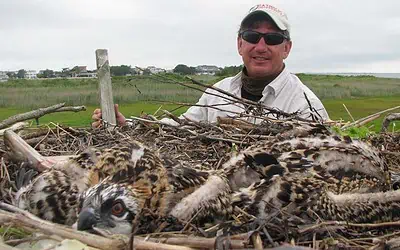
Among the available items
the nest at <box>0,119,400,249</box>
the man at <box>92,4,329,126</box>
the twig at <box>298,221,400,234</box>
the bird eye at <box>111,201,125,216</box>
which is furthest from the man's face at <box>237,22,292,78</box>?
the bird eye at <box>111,201,125,216</box>

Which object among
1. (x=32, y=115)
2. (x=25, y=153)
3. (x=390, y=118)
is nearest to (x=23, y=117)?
(x=32, y=115)

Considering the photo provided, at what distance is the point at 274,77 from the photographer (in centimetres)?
665

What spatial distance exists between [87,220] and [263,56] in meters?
4.50

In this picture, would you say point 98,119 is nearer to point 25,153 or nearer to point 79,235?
point 25,153

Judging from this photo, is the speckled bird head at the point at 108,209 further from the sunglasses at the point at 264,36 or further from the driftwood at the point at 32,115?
the sunglasses at the point at 264,36

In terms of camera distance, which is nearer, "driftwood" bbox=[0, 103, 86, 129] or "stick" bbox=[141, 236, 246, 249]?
"stick" bbox=[141, 236, 246, 249]

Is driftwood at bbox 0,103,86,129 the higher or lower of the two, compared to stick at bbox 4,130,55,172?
higher

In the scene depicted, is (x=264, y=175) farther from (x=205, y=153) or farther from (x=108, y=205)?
(x=205, y=153)

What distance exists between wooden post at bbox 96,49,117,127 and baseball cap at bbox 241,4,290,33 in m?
2.09

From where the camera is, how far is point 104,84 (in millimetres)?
5246

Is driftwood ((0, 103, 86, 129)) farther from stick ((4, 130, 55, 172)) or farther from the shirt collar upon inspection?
the shirt collar

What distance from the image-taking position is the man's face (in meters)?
6.36

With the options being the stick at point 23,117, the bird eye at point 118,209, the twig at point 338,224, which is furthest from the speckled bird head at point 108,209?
the stick at point 23,117

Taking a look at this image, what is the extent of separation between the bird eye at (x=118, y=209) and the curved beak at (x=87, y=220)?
0.39 feet
